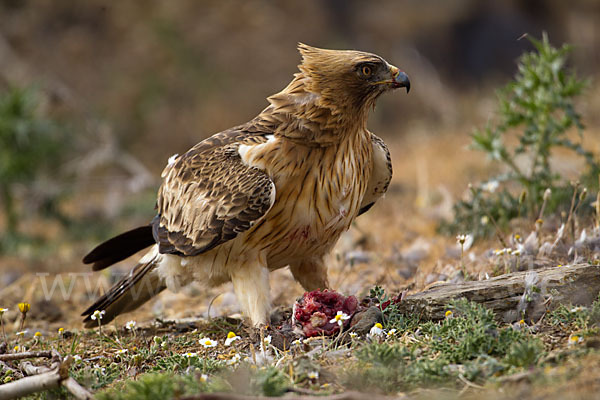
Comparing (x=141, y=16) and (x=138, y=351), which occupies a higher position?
(x=141, y=16)

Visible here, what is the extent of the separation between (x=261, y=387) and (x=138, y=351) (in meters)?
1.50

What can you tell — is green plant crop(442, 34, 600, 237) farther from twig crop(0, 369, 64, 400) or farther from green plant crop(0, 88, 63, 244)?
green plant crop(0, 88, 63, 244)

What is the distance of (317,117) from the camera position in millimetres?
4566

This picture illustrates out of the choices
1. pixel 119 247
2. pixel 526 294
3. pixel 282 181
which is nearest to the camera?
pixel 526 294

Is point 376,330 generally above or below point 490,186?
below

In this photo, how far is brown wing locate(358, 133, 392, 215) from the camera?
499 cm

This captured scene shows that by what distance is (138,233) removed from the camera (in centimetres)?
530

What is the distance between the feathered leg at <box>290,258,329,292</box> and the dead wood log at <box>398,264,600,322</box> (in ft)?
3.63

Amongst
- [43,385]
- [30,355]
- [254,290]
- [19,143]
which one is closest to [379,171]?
[254,290]

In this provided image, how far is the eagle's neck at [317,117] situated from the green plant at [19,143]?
5.38 meters

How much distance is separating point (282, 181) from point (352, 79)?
0.84 m

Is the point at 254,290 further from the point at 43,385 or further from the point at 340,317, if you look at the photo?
the point at 43,385

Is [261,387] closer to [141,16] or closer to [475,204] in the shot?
[475,204]

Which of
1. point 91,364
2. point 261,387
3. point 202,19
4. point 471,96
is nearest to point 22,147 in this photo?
point 91,364
